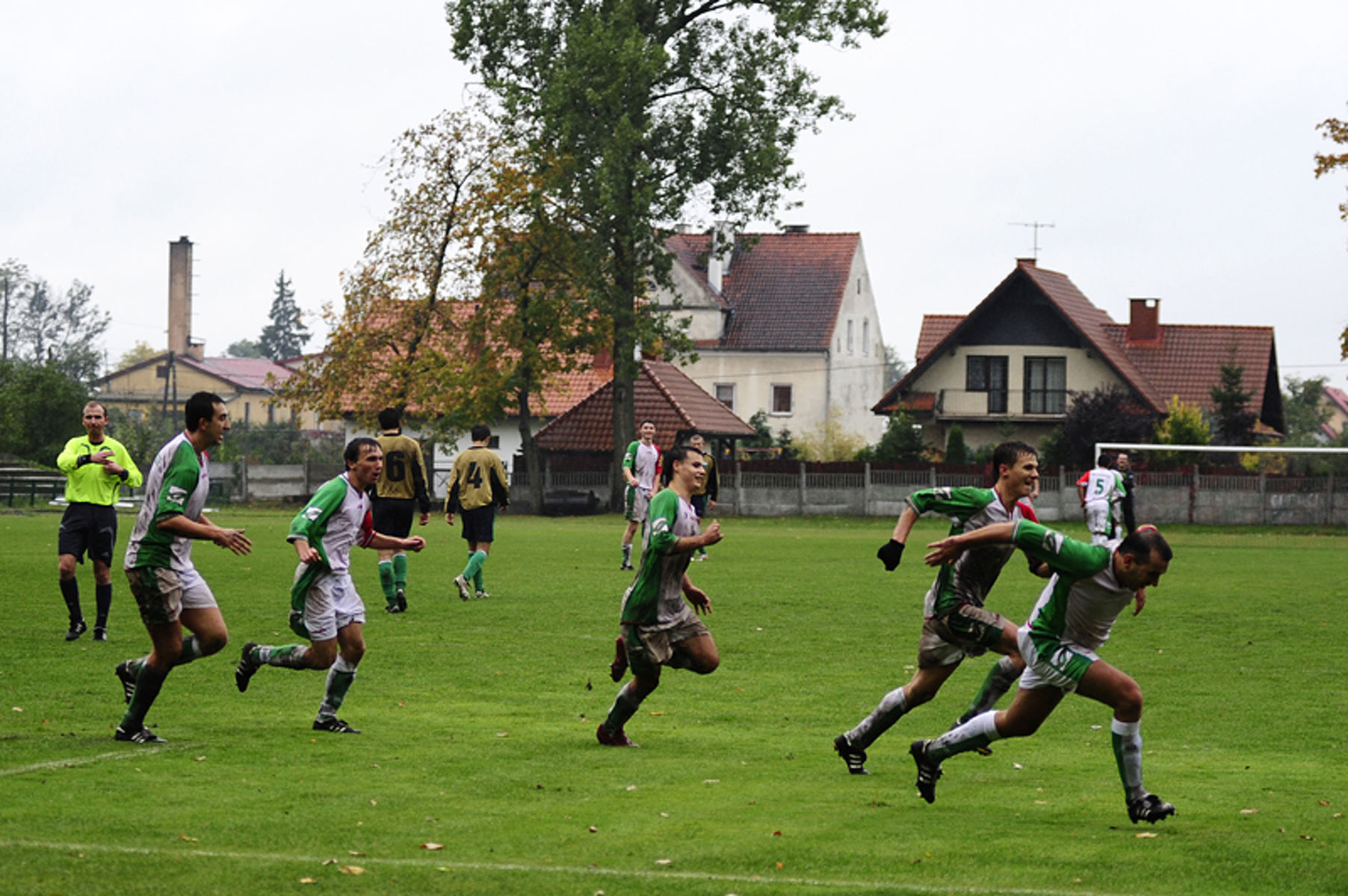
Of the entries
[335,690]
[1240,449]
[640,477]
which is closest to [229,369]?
[1240,449]

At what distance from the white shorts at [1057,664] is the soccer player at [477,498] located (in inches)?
440

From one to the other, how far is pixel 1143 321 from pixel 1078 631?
59.4 meters

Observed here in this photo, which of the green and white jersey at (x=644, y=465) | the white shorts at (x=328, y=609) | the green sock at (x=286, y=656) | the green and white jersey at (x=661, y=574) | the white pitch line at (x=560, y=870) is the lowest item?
the white pitch line at (x=560, y=870)

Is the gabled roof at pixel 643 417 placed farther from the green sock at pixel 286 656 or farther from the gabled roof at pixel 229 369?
the gabled roof at pixel 229 369

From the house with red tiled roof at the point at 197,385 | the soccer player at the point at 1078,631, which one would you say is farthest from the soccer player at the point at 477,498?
the house with red tiled roof at the point at 197,385

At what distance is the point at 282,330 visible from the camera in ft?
560

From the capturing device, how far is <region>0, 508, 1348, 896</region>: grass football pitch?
245 inches

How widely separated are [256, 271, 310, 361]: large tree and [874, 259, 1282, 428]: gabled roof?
11599cm

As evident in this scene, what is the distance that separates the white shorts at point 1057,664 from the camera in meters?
7.26

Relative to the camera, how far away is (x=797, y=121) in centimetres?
4769

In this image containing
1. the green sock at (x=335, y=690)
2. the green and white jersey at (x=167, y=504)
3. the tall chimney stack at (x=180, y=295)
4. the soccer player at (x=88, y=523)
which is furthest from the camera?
the tall chimney stack at (x=180, y=295)

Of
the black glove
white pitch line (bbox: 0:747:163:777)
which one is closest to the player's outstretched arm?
the black glove

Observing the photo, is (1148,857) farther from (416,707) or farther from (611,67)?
(611,67)

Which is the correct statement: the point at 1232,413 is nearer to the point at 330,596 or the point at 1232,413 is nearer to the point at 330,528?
the point at 330,528
